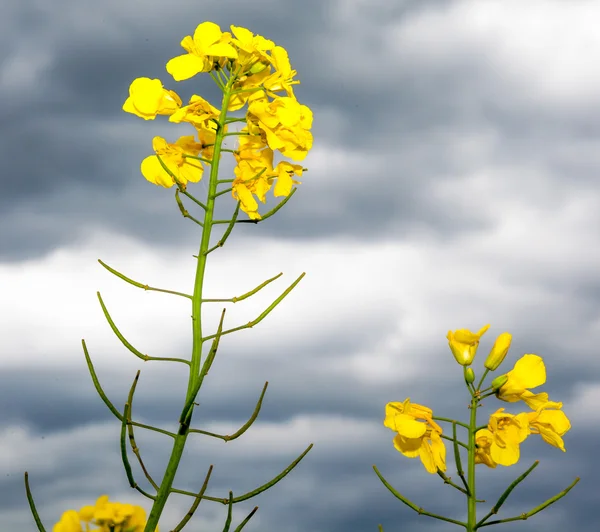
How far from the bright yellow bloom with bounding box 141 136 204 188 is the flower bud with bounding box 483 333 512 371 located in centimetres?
156

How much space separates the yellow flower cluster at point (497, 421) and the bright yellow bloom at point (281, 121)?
1.10 m

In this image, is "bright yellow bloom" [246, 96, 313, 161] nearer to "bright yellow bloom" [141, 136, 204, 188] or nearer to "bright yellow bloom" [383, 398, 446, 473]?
"bright yellow bloom" [141, 136, 204, 188]

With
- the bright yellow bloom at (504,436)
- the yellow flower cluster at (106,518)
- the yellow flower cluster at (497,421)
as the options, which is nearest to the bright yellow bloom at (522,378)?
the yellow flower cluster at (497,421)

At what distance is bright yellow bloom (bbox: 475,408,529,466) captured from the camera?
10.7 feet

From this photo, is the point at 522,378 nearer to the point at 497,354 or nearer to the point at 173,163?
the point at 497,354

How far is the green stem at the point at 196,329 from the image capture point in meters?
3.15

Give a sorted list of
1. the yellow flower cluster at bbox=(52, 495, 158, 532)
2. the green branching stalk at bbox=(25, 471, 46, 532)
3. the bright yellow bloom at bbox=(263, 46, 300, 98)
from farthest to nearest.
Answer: the bright yellow bloom at bbox=(263, 46, 300, 98) < the green branching stalk at bbox=(25, 471, 46, 532) < the yellow flower cluster at bbox=(52, 495, 158, 532)

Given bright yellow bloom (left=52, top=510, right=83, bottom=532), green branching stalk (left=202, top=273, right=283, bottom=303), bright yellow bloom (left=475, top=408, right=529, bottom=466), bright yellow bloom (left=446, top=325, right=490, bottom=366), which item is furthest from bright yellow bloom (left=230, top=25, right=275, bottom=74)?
bright yellow bloom (left=52, top=510, right=83, bottom=532)

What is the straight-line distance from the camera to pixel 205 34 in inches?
135

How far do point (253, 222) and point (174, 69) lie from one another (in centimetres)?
76

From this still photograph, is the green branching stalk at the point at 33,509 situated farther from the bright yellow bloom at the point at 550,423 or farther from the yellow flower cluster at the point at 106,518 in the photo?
the bright yellow bloom at the point at 550,423

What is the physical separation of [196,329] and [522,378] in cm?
142

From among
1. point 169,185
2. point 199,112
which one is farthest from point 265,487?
point 199,112

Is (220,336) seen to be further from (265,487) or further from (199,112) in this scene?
(199,112)
